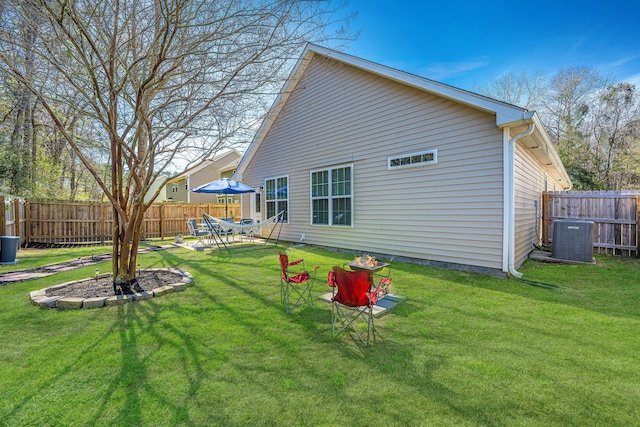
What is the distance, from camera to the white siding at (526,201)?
577 centimetres

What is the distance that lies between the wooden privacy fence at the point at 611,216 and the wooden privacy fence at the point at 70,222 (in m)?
15.2

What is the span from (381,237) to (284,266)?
13.4 feet

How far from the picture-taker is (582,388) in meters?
2.06

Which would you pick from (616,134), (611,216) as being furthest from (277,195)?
(616,134)

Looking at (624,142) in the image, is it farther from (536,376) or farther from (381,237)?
(536,376)

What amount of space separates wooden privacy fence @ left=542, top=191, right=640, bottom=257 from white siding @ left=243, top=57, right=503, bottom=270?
4.74 m

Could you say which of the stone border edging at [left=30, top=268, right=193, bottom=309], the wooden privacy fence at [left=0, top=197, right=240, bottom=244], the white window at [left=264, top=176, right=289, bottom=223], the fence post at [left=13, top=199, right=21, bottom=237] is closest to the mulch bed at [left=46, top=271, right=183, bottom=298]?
the stone border edging at [left=30, top=268, right=193, bottom=309]

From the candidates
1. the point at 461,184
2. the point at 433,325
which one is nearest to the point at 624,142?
the point at 461,184

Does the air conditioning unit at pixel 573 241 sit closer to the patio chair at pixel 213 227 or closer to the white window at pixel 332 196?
the white window at pixel 332 196

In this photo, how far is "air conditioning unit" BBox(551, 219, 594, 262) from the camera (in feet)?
20.4

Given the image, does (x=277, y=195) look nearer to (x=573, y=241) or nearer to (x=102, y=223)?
(x=102, y=223)

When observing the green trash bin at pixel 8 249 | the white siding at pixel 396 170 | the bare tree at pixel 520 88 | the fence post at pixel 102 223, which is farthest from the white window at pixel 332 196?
the bare tree at pixel 520 88

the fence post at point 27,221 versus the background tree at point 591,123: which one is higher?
the background tree at point 591,123

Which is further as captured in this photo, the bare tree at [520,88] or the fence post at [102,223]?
the bare tree at [520,88]
